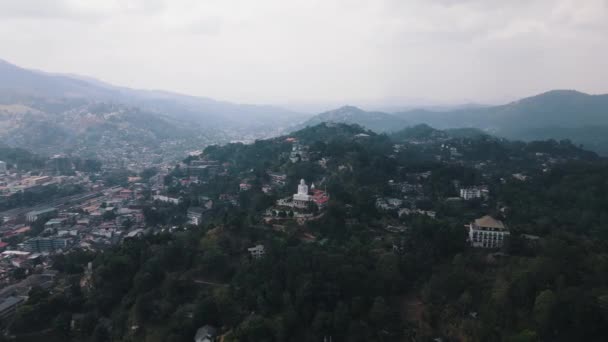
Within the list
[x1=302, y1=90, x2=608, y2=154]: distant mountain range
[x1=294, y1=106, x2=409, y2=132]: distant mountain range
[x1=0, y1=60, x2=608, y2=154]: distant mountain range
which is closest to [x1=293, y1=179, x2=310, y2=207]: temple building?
[x1=0, y1=60, x2=608, y2=154]: distant mountain range

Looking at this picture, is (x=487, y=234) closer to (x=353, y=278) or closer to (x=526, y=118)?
(x=353, y=278)

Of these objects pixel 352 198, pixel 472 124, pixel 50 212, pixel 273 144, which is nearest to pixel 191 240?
pixel 352 198

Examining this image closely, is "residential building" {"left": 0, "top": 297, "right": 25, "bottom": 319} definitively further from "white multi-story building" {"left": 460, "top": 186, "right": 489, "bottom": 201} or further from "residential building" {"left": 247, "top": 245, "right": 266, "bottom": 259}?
"white multi-story building" {"left": 460, "top": 186, "right": 489, "bottom": 201}

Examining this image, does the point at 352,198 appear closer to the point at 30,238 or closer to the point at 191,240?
the point at 191,240

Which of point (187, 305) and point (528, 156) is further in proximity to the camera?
point (528, 156)

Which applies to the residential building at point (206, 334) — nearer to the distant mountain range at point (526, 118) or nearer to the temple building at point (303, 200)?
the temple building at point (303, 200)

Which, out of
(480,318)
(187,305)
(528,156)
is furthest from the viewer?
(528,156)
